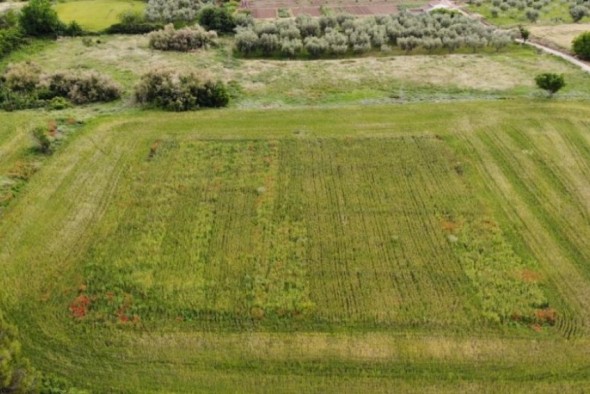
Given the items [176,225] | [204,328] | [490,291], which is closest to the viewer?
[204,328]

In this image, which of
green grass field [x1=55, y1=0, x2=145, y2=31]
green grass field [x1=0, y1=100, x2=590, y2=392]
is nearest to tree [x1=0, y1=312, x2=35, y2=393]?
green grass field [x1=0, y1=100, x2=590, y2=392]

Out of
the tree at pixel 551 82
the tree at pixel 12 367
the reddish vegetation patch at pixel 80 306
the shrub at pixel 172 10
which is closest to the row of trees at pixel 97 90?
the reddish vegetation patch at pixel 80 306

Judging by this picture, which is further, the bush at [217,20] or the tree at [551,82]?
the bush at [217,20]

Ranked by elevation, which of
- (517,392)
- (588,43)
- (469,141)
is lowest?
(517,392)

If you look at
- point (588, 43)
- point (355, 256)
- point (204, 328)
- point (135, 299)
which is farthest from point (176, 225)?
point (588, 43)

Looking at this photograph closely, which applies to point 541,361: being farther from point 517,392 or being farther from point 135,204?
point 135,204

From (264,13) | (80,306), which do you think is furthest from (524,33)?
(80,306)

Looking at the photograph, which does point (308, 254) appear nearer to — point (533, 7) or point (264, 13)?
point (264, 13)

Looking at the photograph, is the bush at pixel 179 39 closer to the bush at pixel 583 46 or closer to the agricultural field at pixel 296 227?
the agricultural field at pixel 296 227
